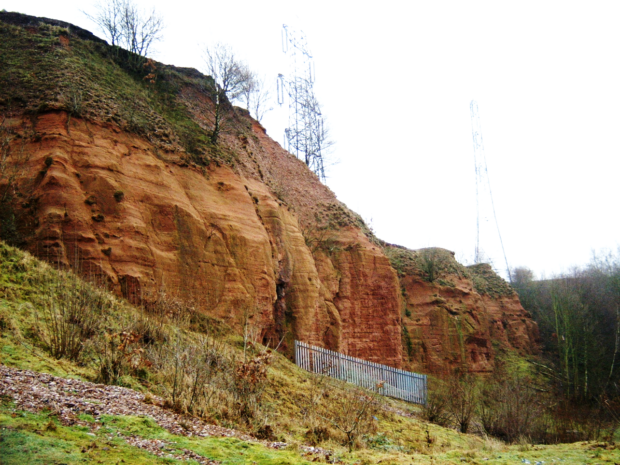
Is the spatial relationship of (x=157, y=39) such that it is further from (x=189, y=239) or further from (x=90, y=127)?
(x=189, y=239)

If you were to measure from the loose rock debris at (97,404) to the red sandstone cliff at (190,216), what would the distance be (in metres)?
4.14

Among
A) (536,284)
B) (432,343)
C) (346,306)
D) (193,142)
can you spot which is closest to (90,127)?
(193,142)

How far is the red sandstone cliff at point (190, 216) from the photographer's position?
15.6 meters

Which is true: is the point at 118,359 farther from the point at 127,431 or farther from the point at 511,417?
the point at 511,417

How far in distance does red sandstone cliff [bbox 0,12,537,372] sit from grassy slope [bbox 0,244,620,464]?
5.12 ft

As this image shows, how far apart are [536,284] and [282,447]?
52397 millimetres

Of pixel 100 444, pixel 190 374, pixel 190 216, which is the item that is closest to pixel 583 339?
pixel 190 216

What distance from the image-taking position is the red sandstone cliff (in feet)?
51.2

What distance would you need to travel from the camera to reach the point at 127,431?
6.44 meters

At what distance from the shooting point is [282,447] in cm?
785

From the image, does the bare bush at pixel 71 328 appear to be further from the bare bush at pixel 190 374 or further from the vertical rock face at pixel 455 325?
the vertical rock face at pixel 455 325

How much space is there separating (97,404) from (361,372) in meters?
17.0

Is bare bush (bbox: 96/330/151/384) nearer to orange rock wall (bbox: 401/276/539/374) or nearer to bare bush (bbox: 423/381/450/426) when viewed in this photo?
bare bush (bbox: 423/381/450/426)

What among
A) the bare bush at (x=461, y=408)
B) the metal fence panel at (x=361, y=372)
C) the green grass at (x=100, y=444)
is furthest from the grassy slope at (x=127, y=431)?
the metal fence panel at (x=361, y=372)
